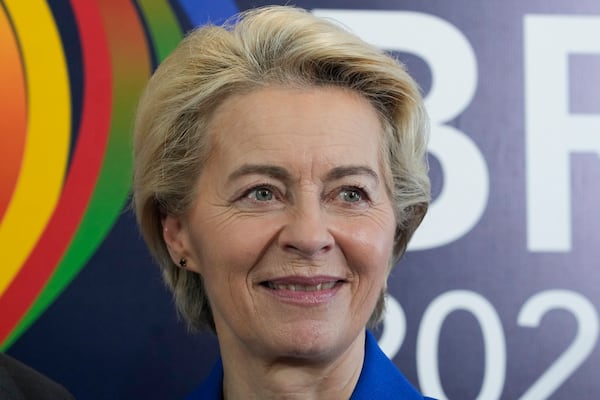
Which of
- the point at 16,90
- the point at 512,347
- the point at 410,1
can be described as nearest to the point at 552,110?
the point at 410,1

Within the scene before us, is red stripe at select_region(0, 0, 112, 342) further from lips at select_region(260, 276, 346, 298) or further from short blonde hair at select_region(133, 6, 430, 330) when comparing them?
lips at select_region(260, 276, 346, 298)

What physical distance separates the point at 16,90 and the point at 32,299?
38 cm

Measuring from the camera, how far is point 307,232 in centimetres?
121

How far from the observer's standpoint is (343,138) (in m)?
1.28

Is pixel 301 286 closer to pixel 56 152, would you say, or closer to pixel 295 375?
pixel 295 375

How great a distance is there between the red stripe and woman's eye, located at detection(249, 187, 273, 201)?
58 cm

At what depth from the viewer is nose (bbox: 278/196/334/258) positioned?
121 centimetres

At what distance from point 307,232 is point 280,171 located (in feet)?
0.31

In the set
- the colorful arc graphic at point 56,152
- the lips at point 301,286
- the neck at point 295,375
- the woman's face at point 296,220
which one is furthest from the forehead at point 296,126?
the colorful arc graphic at point 56,152

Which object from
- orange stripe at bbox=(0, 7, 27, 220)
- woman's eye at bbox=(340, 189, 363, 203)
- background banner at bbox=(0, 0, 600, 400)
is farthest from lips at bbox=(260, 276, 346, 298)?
orange stripe at bbox=(0, 7, 27, 220)

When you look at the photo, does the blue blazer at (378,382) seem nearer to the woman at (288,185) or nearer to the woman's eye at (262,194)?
the woman at (288,185)

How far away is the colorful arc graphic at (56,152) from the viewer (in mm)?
1756

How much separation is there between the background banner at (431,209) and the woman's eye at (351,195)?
540 millimetres

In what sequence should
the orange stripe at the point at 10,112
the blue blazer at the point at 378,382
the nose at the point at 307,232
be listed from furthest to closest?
the orange stripe at the point at 10,112 → the blue blazer at the point at 378,382 → the nose at the point at 307,232
